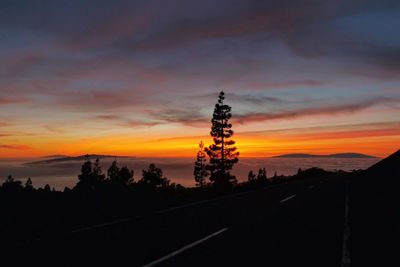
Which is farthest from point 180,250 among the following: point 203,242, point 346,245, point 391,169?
point 391,169

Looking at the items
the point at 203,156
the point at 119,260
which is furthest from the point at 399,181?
the point at 203,156

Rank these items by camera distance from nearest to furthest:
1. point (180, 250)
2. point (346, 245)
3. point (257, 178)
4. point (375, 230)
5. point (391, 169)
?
point (180, 250)
point (346, 245)
point (375, 230)
point (391, 169)
point (257, 178)

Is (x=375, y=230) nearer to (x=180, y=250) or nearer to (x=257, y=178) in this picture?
(x=180, y=250)

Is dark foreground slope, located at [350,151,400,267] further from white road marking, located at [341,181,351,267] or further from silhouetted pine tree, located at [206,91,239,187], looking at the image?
silhouetted pine tree, located at [206,91,239,187]

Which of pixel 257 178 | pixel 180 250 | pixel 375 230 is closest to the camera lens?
pixel 180 250

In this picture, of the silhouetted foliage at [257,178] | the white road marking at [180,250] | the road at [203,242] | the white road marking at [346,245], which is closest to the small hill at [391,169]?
the silhouetted foliage at [257,178]

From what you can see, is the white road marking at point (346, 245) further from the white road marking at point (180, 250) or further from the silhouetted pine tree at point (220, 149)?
the silhouetted pine tree at point (220, 149)

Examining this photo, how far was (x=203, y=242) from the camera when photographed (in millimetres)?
9367

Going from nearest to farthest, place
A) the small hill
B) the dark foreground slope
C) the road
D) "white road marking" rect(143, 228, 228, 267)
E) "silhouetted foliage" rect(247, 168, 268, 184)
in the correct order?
1. "white road marking" rect(143, 228, 228, 267)
2. the road
3. the dark foreground slope
4. the small hill
5. "silhouetted foliage" rect(247, 168, 268, 184)

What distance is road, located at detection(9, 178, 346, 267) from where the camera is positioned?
762cm

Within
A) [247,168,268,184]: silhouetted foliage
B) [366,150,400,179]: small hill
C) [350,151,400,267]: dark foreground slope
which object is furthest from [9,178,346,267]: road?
[247,168,268,184]: silhouetted foliage

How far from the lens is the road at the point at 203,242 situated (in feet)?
25.0

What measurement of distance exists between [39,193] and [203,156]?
93.7 metres

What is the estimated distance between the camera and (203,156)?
109 m
